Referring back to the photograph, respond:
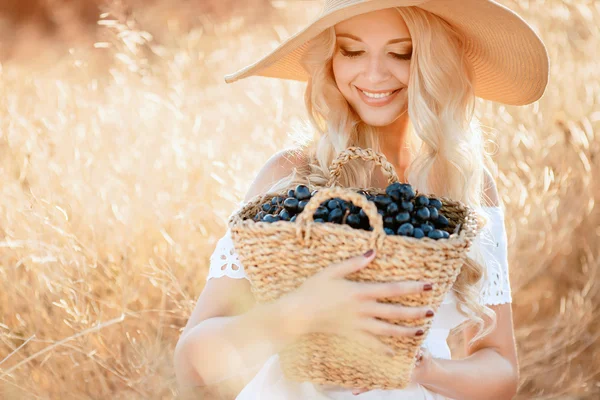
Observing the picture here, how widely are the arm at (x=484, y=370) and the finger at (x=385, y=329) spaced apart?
14.5 inches

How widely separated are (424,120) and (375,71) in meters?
0.21

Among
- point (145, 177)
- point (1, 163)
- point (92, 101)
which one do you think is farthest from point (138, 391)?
point (92, 101)

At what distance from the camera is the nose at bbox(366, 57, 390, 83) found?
1.80 metres

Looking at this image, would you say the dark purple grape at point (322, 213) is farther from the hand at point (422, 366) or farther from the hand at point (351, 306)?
the hand at point (422, 366)

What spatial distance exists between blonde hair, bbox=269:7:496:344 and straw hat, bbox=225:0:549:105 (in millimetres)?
54

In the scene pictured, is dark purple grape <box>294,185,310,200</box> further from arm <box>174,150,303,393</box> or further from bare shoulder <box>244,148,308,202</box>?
bare shoulder <box>244,148,308,202</box>

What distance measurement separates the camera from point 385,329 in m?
1.25

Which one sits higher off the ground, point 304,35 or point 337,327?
point 304,35

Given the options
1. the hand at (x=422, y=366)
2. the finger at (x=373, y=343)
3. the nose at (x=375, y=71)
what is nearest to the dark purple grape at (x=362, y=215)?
the finger at (x=373, y=343)

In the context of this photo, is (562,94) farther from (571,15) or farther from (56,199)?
(56,199)

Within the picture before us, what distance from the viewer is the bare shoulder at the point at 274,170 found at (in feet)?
6.32

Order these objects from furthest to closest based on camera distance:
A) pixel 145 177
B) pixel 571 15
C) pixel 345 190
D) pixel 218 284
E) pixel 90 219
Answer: pixel 571 15 → pixel 145 177 → pixel 90 219 → pixel 218 284 → pixel 345 190

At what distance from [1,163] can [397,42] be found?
1.78 meters

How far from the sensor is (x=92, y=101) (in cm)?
313
